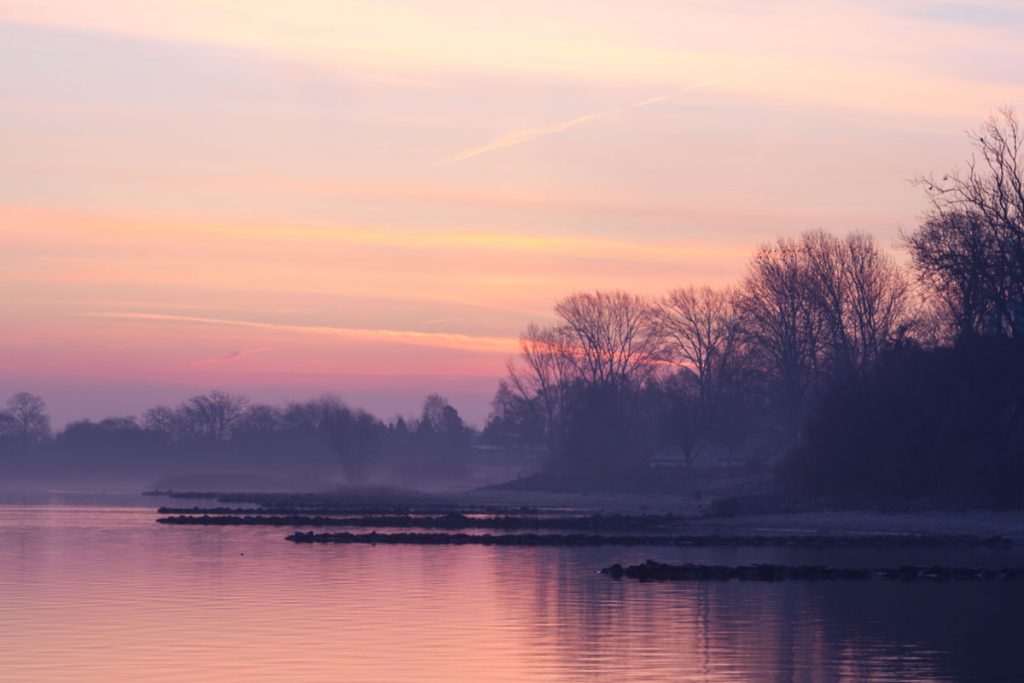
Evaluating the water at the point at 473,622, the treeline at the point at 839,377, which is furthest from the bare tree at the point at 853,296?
the water at the point at 473,622

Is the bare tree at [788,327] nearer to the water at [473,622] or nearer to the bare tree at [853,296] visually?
the bare tree at [853,296]

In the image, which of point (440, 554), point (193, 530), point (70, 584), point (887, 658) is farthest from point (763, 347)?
point (887, 658)

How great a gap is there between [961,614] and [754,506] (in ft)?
144

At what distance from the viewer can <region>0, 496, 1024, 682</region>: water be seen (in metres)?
23.4

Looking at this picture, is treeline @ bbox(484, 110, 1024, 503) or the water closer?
the water

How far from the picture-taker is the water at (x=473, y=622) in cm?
2344

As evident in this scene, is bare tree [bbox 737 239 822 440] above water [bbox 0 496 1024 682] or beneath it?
above

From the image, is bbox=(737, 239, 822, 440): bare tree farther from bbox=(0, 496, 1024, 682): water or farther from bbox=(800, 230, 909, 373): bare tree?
bbox=(0, 496, 1024, 682): water

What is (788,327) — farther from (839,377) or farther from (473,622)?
(473,622)

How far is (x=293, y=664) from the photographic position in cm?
2373

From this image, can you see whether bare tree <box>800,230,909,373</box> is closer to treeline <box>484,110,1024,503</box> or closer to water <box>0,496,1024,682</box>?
treeline <box>484,110,1024,503</box>

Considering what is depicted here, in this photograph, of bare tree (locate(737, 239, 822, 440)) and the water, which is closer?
the water

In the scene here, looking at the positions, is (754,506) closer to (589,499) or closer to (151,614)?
(589,499)

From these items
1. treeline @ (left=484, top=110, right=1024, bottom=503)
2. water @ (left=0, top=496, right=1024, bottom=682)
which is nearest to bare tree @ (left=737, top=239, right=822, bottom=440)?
treeline @ (left=484, top=110, right=1024, bottom=503)
